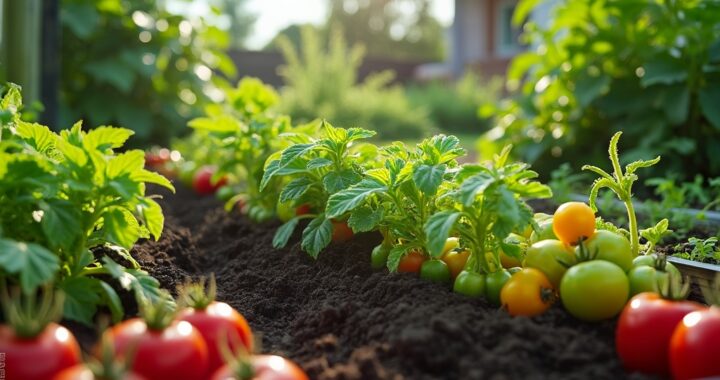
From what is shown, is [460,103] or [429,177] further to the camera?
[460,103]

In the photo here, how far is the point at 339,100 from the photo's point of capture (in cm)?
1312

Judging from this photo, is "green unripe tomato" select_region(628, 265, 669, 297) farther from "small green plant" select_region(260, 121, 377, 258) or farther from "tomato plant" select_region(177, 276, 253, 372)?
"tomato plant" select_region(177, 276, 253, 372)

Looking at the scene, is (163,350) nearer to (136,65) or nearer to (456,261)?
(456,261)

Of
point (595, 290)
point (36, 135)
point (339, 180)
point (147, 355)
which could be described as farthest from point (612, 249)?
point (36, 135)

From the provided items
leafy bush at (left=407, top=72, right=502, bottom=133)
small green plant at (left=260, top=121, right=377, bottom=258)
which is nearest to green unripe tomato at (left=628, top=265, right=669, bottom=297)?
small green plant at (left=260, top=121, right=377, bottom=258)

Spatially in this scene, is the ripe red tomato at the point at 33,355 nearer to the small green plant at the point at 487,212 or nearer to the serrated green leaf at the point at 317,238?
the small green plant at the point at 487,212

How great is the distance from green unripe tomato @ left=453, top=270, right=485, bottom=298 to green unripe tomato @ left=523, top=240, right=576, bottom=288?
0.61 feet

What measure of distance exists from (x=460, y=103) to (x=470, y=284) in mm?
12816

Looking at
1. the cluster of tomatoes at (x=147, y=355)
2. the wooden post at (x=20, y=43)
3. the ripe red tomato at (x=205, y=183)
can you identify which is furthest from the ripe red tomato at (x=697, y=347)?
the wooden post at (x=20, y=43)

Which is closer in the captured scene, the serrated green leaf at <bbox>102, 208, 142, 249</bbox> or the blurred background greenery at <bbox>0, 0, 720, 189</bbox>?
the serrated green leaf at <bbox>102, 208, 142, 249</bbox>

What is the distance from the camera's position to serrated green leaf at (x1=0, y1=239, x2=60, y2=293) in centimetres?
180

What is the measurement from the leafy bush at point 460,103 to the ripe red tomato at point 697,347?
12.5 m

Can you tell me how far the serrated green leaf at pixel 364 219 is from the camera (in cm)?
267

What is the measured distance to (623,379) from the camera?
192cm
